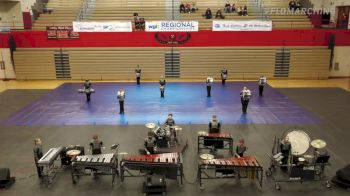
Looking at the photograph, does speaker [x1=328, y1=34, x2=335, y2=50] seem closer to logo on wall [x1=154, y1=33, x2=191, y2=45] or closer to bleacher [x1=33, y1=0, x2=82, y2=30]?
logo on wall [x1=154, y1=33, x2=191, y2=45]

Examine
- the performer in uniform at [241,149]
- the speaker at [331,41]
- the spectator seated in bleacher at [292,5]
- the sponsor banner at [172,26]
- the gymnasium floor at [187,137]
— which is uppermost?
the spectator seated in bleacher at [292,5]

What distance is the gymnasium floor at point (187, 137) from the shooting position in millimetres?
10805

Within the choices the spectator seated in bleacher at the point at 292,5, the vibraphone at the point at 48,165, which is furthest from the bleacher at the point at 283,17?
the vibraphone at the point at 48,165

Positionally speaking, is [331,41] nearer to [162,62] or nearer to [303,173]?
[162,62]

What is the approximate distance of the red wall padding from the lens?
27859 mm

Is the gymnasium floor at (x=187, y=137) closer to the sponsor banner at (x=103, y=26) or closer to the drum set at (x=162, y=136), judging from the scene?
the drum set at (x=162, y=136)

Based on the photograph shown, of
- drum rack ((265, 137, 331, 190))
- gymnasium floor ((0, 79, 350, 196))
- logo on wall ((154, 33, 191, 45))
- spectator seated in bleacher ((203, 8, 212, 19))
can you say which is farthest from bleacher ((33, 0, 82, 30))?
drum rack ((265, 137, 331, 190))

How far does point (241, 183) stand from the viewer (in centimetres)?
1120

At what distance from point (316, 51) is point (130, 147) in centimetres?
2079

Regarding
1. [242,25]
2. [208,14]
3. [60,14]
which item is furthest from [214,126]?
[60,14]

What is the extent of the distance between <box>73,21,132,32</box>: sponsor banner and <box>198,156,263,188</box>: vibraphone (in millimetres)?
16740

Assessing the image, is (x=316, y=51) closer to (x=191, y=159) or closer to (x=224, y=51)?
(x=224, y=51)

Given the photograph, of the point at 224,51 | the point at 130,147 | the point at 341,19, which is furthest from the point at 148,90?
the point at 341,19

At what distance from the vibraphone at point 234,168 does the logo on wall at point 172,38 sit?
1834cm
